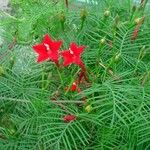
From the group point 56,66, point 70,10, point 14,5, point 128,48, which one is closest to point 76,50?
point 56,66

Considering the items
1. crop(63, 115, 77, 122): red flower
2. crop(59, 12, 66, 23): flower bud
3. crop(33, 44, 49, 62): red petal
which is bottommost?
crop(63, 115, 77, 122): red flower

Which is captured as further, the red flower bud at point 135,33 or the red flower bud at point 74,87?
the red flower bud at point 135,33

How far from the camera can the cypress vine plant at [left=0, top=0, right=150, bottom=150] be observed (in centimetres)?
112

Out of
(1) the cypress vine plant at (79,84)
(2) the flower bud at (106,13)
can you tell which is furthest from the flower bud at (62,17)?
(2) the flower bud at (106,13)

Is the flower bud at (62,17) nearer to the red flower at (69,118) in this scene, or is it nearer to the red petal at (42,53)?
the red petal at (42,53)

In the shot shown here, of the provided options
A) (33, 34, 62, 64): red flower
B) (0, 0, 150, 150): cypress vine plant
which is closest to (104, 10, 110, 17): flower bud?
(0, 0, 150, 150): cypress vine plant

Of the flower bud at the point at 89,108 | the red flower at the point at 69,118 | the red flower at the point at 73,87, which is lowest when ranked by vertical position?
the red flower at the point at 69,118

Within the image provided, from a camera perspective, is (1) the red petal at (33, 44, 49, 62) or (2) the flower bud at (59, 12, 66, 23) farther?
(2) the flower bud at (59, 12, 66, 23)

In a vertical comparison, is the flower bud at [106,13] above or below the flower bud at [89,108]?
above

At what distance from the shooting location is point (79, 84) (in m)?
1.19

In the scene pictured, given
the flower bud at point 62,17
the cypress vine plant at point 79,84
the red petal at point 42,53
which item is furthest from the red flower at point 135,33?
the red petal at point 42,53

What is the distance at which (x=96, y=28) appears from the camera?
135cm

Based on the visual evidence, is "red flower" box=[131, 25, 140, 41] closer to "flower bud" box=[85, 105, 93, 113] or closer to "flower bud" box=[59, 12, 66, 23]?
"flower bud" box=[59, 12, 66, 23]

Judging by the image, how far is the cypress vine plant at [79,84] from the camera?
1.12 meters
